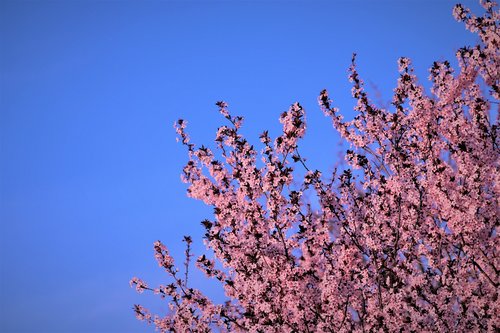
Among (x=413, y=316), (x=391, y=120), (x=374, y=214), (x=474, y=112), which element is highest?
(x=391, y=120)

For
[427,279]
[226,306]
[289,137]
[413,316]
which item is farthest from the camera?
[226,306]

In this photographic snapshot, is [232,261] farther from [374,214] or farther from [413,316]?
[413,316]

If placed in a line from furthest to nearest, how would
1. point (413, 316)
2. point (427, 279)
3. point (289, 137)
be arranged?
point (289, 137)
point (427, 279)
point (413, 316)

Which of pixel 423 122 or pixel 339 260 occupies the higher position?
pixel 423 122

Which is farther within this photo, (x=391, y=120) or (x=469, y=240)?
(x=391, y=120)

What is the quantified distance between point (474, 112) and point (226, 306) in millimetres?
6967

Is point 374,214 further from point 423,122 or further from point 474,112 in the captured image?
point 474,112

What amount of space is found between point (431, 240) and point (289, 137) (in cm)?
349

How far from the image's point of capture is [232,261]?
10.4 metres

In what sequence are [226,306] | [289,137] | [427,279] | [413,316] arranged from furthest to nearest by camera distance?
[226,306], [289,137], [427,279], [413,316]

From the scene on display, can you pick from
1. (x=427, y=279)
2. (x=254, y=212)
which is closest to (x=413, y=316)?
(x=427, y=279)

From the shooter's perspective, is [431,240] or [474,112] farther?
[474,112]

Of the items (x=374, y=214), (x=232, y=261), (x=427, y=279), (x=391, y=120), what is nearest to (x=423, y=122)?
(x=391, y=120)

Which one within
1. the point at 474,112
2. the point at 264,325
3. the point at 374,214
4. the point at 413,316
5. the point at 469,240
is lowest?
the point at 413,316
